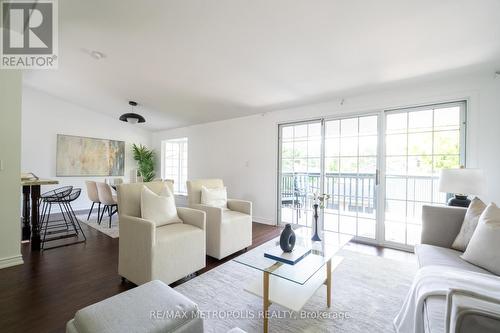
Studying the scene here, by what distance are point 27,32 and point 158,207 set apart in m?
2.81

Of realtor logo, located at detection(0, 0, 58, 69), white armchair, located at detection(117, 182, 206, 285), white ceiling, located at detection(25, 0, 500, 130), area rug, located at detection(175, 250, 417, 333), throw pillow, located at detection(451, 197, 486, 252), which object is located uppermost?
realtor logo, located at detection(0, 0, 58, 69)

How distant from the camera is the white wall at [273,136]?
2.47 metres

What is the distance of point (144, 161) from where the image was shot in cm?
637

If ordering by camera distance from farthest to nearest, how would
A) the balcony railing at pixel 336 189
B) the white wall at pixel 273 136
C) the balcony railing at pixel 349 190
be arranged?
the balcony railing at pixel 336 189
the balcony railing at pixel 349 190
the white wall at pixel 273 136

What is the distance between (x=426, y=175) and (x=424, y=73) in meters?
1.34

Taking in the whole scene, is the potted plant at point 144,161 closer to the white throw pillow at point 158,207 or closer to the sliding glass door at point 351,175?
the white throw pillow at point 158,207

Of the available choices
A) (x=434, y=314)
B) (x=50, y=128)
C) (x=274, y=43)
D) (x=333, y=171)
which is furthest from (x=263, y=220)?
(x=50, y=128)

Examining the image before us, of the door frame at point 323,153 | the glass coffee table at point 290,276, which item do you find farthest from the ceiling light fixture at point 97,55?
the glass coffee table at point 290,276

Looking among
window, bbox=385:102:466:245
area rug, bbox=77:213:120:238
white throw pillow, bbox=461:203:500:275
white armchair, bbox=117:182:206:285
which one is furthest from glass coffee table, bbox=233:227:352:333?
area rug, bbox=77:213:120:238

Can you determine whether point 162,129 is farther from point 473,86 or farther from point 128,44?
point 473,86

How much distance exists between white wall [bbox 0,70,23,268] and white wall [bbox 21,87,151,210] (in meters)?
3.07

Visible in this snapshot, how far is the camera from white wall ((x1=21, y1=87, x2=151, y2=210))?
184 inches

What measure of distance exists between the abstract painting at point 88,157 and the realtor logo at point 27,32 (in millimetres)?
2286

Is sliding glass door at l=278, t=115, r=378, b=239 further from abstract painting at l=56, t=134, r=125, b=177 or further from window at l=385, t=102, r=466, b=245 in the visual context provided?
abstract painting at l=56, t=134, r=125, b=177
